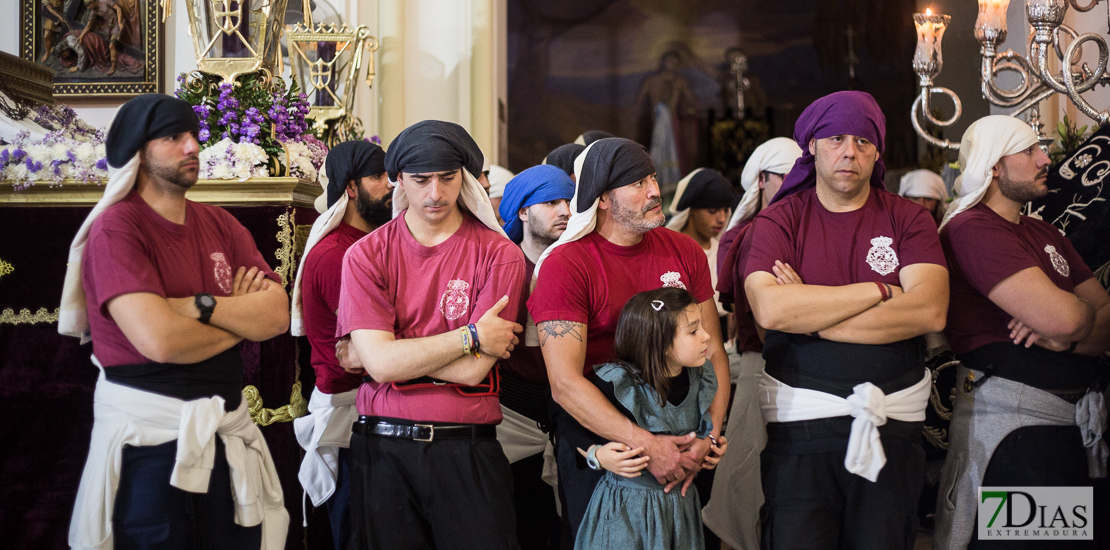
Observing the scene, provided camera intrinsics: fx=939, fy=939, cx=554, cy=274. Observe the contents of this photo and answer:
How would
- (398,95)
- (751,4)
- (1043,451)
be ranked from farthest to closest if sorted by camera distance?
(751,4), (398,95), (1043,451)

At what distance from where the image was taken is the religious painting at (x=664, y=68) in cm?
1195

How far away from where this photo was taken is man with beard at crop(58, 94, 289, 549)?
263 cm

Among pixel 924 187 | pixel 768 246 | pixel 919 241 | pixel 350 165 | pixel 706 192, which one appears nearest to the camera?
pixel 919 241

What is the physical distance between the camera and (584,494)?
306 centimetres

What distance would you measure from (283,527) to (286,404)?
1.03 m

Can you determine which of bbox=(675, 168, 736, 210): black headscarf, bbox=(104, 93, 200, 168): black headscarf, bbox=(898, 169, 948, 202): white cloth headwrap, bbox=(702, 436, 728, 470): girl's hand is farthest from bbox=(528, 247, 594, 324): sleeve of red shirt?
bbox=(898, 169, 948, 202): white cloth headwrap

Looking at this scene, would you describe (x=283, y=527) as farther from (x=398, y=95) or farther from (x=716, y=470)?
(x=398, y=95)

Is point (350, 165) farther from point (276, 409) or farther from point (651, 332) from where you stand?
point (651, 332)

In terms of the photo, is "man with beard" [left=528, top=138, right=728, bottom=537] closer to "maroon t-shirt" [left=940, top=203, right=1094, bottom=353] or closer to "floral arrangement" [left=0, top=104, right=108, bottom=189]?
"maroon t-shirt" [left=940, top=203, right=1094, bottom=353]

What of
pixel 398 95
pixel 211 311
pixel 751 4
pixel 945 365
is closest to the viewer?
pixel 211 311

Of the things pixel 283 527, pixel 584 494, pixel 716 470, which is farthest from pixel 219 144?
pixel 716 470

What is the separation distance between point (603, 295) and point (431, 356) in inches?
24.9

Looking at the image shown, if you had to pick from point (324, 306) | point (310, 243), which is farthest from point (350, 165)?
point (324, 306)

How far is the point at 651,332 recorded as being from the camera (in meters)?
2.90
